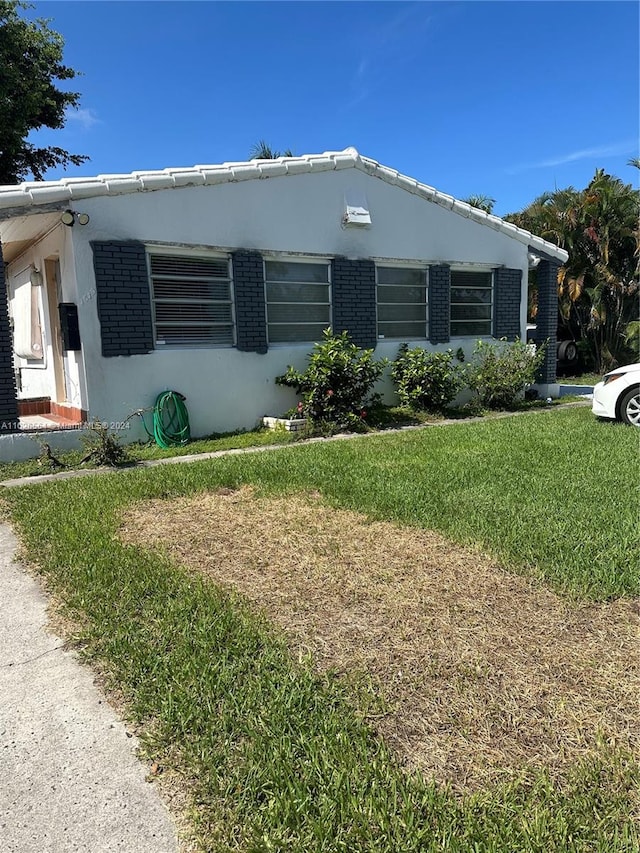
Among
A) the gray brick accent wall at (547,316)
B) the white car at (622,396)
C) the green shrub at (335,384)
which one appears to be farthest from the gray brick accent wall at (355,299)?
the gray brick accent wall at (547,316)

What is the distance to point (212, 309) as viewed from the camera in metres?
8.80

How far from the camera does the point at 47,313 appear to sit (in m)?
9.41

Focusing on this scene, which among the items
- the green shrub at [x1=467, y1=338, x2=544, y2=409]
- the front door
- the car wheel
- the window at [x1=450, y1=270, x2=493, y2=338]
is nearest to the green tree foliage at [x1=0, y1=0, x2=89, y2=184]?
the front door

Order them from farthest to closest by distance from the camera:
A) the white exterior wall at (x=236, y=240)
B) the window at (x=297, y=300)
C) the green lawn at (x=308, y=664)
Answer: the window at (x=297, y=300) < the white exterior wall at (x=236, y=240) < the green lawn at (x=308, y=664)

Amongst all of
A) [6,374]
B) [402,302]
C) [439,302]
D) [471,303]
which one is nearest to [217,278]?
[6,374]

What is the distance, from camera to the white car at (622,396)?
8539 mm

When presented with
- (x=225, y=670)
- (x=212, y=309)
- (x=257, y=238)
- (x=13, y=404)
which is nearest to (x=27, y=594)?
(x=225, y=670)

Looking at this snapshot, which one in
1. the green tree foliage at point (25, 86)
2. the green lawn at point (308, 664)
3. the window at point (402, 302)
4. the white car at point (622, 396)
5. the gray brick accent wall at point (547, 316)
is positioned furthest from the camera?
the green tree foliage at point (25, 86)

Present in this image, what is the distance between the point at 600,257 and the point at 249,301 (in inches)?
565

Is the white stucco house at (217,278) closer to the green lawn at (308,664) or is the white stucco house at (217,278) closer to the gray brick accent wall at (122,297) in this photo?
the gray brick accent wall at (122,297)

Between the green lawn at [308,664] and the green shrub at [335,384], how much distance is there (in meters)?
2.87

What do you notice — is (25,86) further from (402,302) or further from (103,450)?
(103,450)

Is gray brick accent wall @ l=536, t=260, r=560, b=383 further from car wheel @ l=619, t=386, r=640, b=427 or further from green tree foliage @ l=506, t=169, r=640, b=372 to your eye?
green tree foliage @ l=506, t=169, r=640, b=372

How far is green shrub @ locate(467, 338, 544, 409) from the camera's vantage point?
36.4 feet
